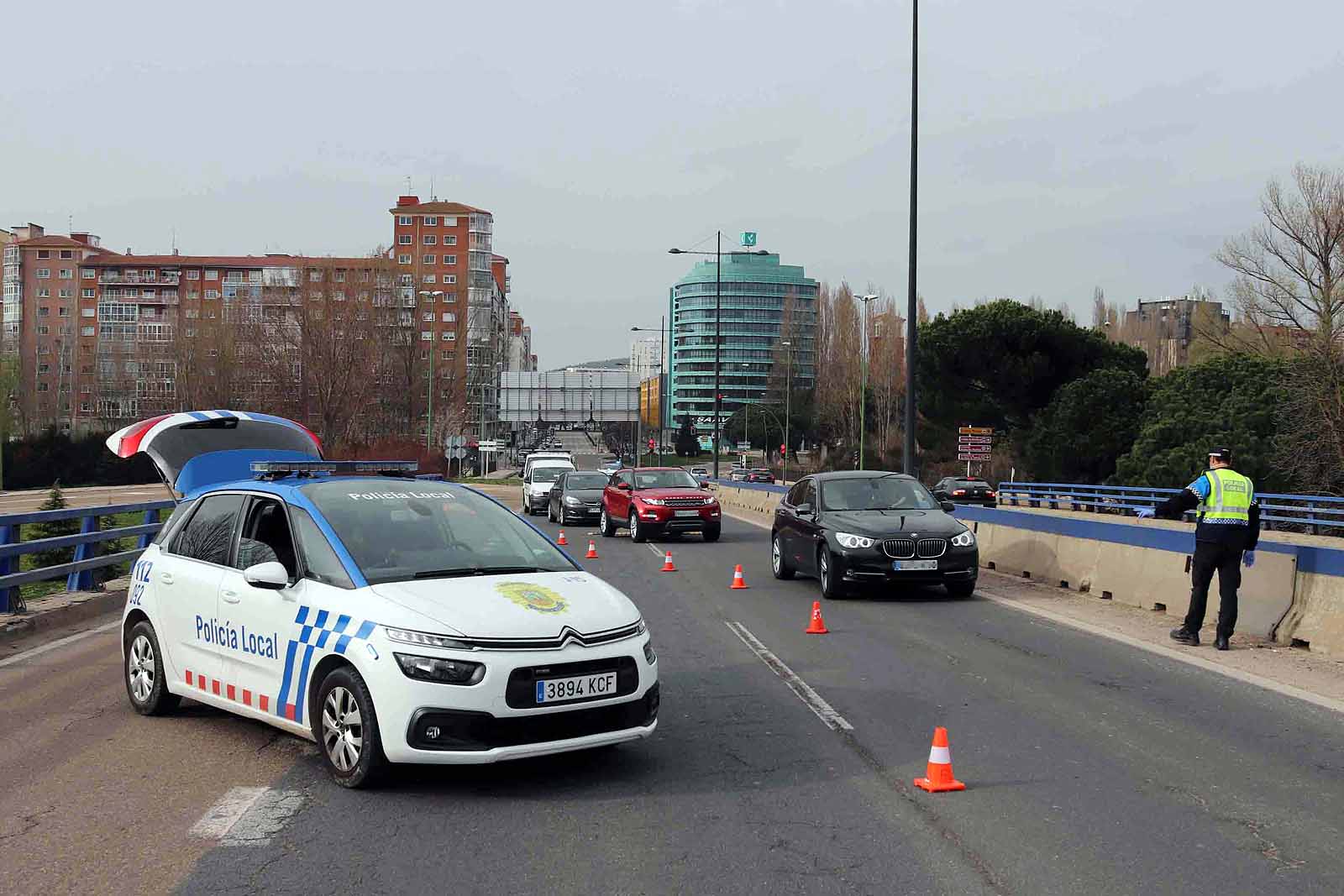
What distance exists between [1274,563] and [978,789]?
6657mm

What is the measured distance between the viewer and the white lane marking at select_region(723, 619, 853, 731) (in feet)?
25.5

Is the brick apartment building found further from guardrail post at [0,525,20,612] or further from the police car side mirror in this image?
the police car side mirror

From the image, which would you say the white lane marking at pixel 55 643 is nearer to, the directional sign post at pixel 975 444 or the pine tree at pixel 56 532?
the pine tree at pixel 56 532

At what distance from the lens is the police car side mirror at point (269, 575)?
6457mm

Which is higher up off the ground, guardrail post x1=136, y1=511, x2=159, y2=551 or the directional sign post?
the directional sign post

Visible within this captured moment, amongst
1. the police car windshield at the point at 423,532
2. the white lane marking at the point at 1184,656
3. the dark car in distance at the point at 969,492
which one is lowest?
the dark car in distance at the point at 969,492

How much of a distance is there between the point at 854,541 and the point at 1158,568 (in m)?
3.40

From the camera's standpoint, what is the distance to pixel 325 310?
6378 centimetres

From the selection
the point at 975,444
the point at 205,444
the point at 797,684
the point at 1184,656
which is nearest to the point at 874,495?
the point at 1184,656

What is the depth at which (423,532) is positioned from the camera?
6.93m

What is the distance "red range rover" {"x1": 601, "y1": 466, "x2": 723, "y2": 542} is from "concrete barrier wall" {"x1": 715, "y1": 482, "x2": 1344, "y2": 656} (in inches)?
280

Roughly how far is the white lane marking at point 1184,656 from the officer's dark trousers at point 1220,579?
1.13 feet

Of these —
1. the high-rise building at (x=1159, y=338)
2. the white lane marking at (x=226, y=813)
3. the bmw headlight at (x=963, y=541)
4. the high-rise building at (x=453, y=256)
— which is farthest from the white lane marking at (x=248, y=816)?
the high-rise building at (x=453, y=256)

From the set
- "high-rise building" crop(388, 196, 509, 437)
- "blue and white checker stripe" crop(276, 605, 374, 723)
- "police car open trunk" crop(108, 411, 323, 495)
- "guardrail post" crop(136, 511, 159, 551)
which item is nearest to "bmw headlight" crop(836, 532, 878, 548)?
"police car open trunk" crop(108, 411, 323, 495)
